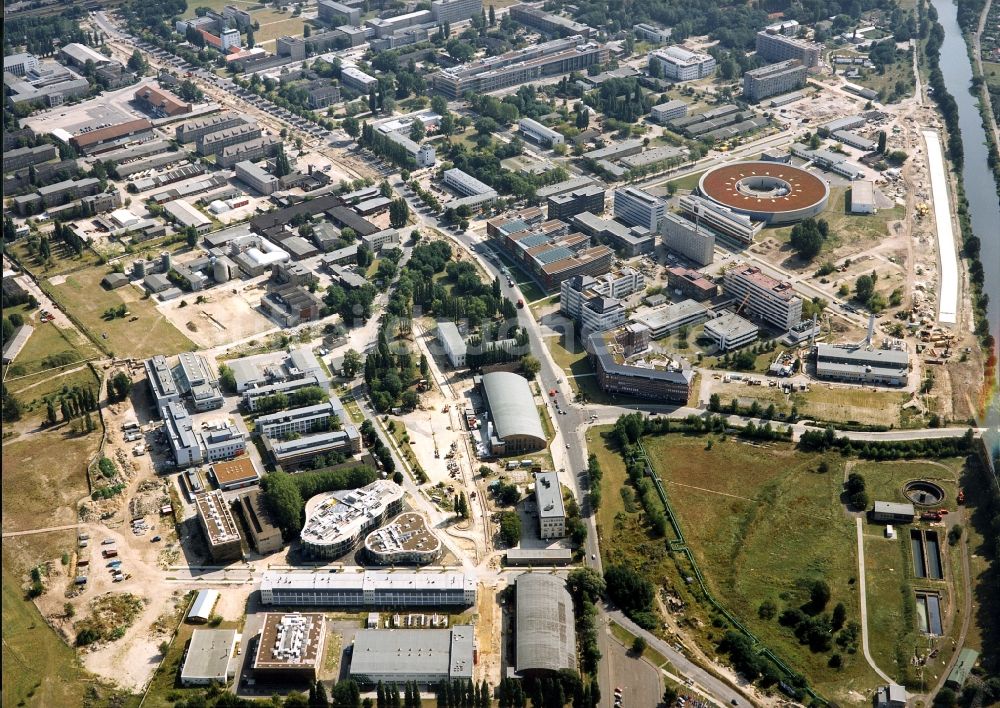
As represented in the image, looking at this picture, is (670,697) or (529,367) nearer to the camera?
(670,697)

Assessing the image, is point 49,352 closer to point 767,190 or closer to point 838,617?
point 838,617

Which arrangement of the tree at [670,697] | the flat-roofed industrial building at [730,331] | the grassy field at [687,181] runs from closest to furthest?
the tree at [670,697], the flat-roofed industrial building at [730,331], the grassy field at [687,181]

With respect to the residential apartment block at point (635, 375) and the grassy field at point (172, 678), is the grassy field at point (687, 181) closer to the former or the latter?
the residential apartment block at point (635, 375)

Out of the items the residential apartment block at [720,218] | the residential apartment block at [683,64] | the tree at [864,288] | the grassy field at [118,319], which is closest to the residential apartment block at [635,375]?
the tree at [864,288]

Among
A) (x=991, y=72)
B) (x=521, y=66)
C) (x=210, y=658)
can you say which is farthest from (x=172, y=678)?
(x=991, y=72)

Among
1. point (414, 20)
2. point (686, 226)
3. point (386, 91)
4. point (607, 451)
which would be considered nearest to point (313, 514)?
point (607, 451)
